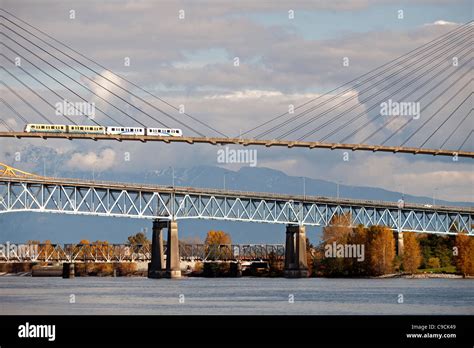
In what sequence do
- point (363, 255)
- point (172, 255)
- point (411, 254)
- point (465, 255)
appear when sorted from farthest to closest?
point (411, 254), point (172, 255), point (363, 255), point (465, 255)

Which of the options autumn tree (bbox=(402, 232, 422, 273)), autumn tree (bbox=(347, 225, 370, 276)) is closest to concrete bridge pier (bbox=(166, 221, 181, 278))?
autumn tree (bbox=(347, 225, 370, 276))

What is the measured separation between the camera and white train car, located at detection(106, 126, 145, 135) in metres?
141

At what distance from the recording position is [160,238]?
560 ft

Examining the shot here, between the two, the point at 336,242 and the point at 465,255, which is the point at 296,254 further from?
the point at 465,255

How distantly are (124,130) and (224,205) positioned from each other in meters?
43.9

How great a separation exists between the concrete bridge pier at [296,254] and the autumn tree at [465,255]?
22255 mm

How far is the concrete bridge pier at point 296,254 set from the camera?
567 feet

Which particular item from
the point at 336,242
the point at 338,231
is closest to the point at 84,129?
the point at 336,242

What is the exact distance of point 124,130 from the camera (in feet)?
472

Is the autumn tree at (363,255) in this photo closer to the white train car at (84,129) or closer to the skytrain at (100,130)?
the skytrain at (100,130)

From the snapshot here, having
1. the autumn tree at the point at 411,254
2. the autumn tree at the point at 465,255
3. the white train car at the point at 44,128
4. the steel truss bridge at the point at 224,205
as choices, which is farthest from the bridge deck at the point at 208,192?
the autumn tree at the point at 465,255

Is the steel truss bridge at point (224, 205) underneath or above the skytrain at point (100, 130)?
underneath

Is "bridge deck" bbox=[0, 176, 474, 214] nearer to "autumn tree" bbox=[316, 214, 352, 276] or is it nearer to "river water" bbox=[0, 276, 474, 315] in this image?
"autumn tree" bbox=[316, 214, 352, 276]

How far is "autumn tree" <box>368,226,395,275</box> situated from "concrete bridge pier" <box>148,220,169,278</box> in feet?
96.5
